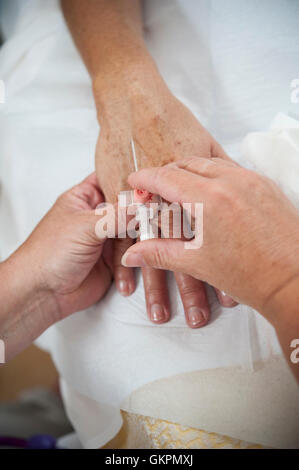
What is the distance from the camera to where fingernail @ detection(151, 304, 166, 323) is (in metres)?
0.68

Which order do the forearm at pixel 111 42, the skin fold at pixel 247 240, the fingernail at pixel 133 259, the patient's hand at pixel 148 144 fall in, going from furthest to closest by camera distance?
the forearm at pixel 111 42 < the patient's hand at pixel 148 144 < the fingernail at pixel 133 259 < the skin fold at pixel 247 240

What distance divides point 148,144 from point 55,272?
0.27 metres

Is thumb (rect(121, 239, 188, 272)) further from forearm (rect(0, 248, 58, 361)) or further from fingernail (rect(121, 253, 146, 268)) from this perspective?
forearm (rect(0, 248, 58, 361))

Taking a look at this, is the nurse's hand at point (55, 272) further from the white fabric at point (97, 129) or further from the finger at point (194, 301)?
the finger at point (194, 301)

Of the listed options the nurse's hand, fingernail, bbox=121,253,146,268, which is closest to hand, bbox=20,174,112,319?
the nurse's hand

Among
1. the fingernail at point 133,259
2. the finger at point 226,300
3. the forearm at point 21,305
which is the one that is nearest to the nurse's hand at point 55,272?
the forearm at point 21,305

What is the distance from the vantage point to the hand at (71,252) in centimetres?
69

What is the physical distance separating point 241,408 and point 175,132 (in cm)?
45

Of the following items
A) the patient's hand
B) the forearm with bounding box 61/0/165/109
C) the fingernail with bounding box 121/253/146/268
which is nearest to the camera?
the fingernail with bounding box 121/253/146/268

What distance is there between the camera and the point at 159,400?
2.07 feet

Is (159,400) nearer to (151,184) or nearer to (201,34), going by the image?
(151,184)

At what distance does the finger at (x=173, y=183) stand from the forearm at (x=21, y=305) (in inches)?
11.5

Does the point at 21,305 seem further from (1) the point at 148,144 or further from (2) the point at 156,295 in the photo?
(1) the point at 148,144

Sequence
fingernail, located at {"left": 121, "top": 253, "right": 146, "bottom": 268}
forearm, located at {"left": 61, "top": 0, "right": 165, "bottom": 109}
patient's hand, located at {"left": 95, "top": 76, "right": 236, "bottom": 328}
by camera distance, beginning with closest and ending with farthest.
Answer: fingernail, located at {"left": 121, "top": 253, "right": 146, "bottom": 268}
patient's hand, located at {"left": 95, "top": 76, "right": 236, "bottom": 328}
forearm, located at {"left": 61, "top": 0, "right": 165, "bottom": 109}
